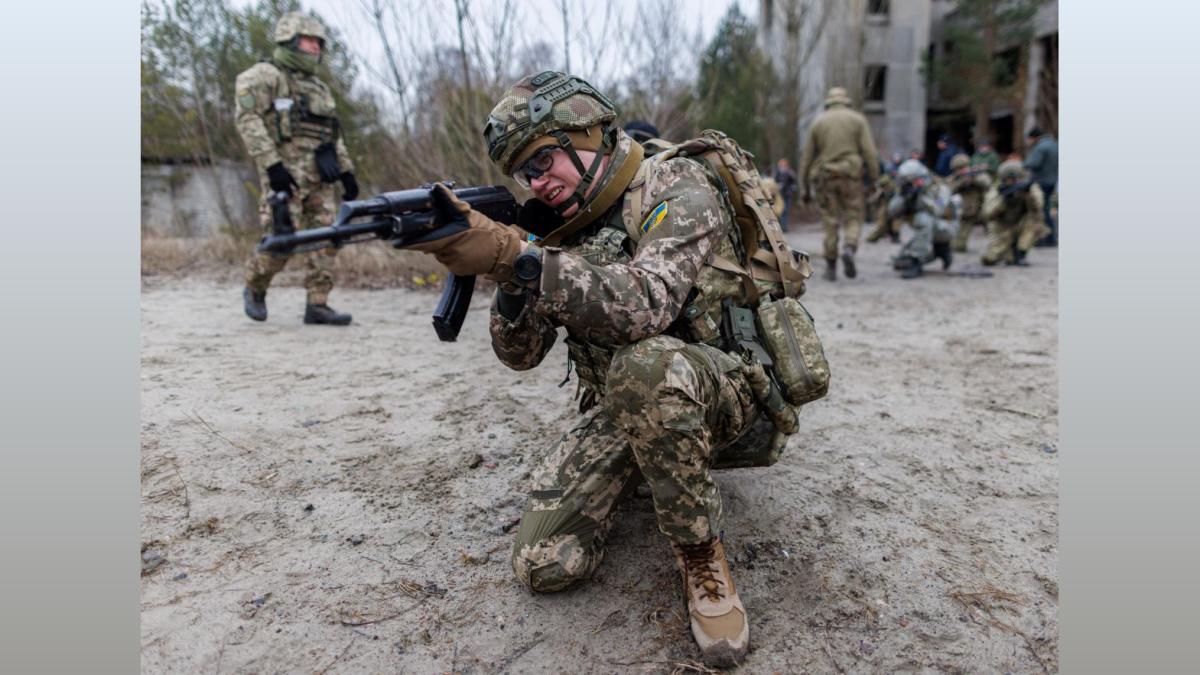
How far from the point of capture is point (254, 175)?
29.6 ft

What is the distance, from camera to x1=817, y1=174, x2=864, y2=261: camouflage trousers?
7.51 metres

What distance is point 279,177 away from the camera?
15.2ft

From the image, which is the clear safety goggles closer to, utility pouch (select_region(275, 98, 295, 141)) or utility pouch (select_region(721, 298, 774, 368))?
utility pouch (select_region(721, 298, 774, 368))

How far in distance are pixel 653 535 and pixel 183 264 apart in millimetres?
7719

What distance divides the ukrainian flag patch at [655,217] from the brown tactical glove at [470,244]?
1.22 feet

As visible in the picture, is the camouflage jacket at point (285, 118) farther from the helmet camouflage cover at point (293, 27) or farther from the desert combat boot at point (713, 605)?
the desert combat boot at point (713, 605)

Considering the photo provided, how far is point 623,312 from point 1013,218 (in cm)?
855

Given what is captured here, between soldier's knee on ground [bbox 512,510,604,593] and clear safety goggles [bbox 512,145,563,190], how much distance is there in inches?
38.2

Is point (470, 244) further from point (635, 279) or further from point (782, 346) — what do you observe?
point (782, 346)

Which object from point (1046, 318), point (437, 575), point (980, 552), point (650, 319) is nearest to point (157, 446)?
point (437, 575)

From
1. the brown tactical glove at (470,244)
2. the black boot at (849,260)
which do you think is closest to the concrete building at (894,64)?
the black boot at (849,260)

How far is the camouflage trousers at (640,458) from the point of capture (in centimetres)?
181

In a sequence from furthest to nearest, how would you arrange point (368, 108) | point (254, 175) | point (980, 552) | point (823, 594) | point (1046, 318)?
point (254, 175) → point (368, 108) → point (1046, 318) → point (980, 552) → point (823, 594)

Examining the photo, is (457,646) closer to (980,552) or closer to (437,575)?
(437,575)
